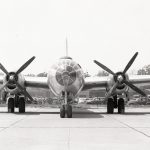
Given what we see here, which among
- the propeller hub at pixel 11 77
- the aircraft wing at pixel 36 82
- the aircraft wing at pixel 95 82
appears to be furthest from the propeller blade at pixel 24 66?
the aircraft wing at pixel 95 82

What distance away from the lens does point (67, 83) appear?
1916 centimetres

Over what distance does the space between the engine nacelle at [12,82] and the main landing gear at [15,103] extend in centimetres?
68

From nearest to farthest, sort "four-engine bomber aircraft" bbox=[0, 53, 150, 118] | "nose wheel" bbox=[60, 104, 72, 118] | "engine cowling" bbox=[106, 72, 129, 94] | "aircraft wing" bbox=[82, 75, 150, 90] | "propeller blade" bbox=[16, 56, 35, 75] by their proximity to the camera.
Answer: "nose wheel" bbox=[60, 104, 72, 118] → "four-engine bomber aircraft" bbox=[0, 53, 150, 118] → "engine cowling" bbox=[106, 72, 129, 94] → "propeller blade" bbox=[16, 56, 35, 75] → "aircraft wing" bbox=[82, 75, 150, 90]

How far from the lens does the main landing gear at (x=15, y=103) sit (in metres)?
23.0

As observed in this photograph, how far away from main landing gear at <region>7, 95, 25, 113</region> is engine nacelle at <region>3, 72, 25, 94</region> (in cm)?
68

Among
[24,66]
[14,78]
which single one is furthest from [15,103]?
[24,66]

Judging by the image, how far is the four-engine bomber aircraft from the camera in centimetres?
1926

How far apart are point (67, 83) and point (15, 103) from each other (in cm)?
664

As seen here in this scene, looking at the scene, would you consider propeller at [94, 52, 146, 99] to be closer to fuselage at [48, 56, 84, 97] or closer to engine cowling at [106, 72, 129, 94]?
engine cowling at [106, 72, 129, 94]

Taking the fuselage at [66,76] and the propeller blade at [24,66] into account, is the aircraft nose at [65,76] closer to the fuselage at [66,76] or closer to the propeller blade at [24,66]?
the fuselage at [66,76]

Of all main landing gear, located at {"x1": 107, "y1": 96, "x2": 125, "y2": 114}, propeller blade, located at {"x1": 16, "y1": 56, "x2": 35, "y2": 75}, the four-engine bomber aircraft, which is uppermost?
propeller blade, located at {"x1": 16, "y1": 56, "x2": 35, "y2": 75}

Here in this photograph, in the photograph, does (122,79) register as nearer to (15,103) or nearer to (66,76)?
(66,76)

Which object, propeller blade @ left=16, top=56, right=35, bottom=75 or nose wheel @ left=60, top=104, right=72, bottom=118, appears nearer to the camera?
nose wheel @ left=60, top=104, right=72, bottom=118

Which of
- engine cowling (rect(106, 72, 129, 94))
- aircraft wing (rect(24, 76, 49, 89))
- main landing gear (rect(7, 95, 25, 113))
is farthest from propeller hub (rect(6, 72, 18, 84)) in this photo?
engine cowling (rect(106, 72, 129, 94))
